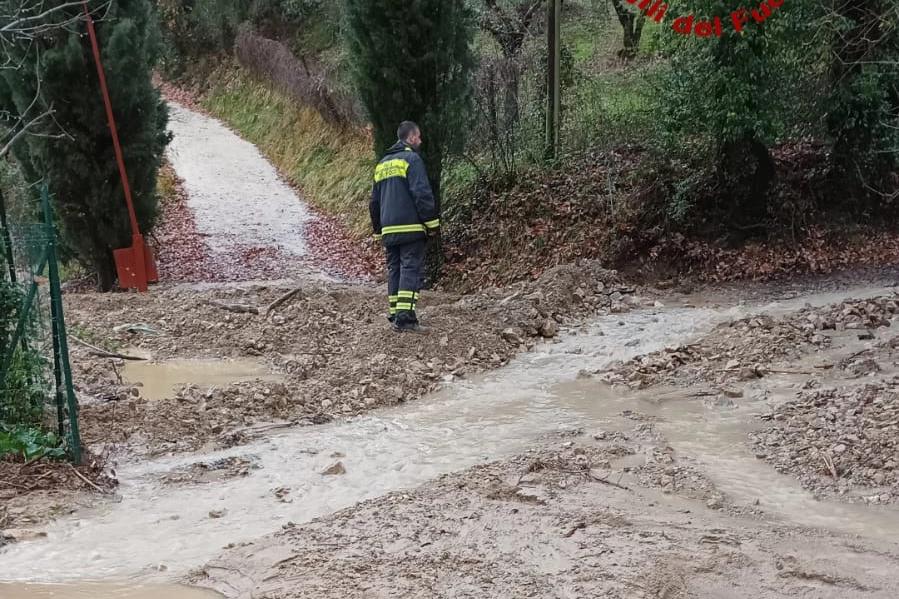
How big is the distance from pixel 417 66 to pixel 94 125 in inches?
206

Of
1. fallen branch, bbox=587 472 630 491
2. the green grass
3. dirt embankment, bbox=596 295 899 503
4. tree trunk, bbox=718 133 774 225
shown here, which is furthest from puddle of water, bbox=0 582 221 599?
the green grass

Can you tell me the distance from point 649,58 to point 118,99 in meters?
11.0

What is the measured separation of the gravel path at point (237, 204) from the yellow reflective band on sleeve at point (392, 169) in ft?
21.2

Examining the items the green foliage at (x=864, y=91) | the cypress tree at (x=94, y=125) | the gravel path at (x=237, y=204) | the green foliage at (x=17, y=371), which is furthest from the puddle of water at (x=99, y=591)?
the gravel path at (x=237, y=204)

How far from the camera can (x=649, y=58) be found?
1862 centimetres

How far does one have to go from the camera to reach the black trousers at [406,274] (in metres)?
9.05

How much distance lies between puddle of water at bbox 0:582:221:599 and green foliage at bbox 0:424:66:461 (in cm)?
165

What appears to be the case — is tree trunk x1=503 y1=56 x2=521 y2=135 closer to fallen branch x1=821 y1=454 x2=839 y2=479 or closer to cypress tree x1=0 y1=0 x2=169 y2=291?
cypress tree x1=0 y1=0 x2=169 y2=291

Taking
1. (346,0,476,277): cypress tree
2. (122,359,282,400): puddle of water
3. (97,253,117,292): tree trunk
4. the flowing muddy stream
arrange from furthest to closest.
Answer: (97,253,117,292): tree trunk < (346,0,476,277): cypress tree < (122,359,282,400): puddle of water < the flowing muddy stream

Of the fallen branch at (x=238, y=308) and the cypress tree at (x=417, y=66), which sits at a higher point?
the cypress tree at (x=417, y=66)

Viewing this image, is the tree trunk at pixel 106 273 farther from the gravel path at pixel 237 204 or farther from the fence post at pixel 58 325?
the fence post at pixel 58 325

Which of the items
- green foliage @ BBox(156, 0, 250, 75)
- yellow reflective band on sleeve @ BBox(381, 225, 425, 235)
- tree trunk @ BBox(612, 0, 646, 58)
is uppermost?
green foliage @ BBox(156, 0, 250, 75)

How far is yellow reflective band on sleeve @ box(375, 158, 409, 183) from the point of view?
29.1 ft

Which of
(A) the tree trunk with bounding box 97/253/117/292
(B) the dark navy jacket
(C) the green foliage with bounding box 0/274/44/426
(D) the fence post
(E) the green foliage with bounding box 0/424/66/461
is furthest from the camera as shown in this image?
(A) the tree trunk with bounding box 97/253/117/292
